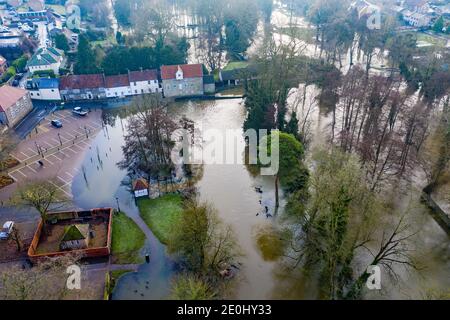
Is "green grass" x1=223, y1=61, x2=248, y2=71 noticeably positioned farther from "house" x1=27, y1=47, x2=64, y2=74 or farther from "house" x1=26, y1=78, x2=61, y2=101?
"house" x1=27, y1=47, x2=64, y2=74

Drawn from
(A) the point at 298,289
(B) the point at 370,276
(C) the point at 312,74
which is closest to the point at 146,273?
(A) the point at 298,289

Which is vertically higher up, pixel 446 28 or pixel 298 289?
pixel 446 28

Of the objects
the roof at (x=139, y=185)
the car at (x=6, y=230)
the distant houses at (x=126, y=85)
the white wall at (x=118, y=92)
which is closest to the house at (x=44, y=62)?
the distant houses at (x=126, y=85)

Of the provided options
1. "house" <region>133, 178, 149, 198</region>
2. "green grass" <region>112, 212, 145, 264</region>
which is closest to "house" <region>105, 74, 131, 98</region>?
"house" <region>133, 178, 149, 198</region>

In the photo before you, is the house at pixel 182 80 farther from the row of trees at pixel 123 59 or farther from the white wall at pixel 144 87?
the row of trees at pixel 123 59
